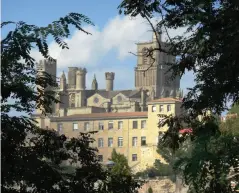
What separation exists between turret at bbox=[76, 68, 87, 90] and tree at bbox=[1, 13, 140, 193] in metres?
112

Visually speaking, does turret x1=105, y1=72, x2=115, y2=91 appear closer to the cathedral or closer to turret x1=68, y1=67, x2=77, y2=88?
the cathedral

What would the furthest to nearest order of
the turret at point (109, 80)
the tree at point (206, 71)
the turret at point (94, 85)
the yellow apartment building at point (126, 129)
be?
the turret at point (109, 80), the turret at point (94, 85), the yellow apartment building at point (126, 129), the tree at point (206, 71)

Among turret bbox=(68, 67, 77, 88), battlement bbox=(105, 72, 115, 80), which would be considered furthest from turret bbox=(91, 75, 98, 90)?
turret bbox=(68, 67, 77, 88)

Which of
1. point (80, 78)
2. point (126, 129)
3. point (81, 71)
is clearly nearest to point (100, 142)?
point (126, 129)

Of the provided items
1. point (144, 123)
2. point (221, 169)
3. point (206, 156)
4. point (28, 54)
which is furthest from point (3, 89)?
point (144, 123)

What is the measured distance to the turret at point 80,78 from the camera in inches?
4636

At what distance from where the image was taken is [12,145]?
3.76 m

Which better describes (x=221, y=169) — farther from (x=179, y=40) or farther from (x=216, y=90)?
(x=179, y=40)

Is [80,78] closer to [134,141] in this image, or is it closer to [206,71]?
[134,141]

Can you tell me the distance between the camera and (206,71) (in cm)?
453

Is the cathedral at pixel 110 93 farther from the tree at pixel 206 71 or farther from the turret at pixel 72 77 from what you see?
the tree at pixel 206 71

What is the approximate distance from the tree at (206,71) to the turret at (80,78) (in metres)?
112

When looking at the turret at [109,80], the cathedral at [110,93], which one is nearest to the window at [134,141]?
the cathedral at [110,93]

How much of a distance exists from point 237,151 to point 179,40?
1.09 metres
